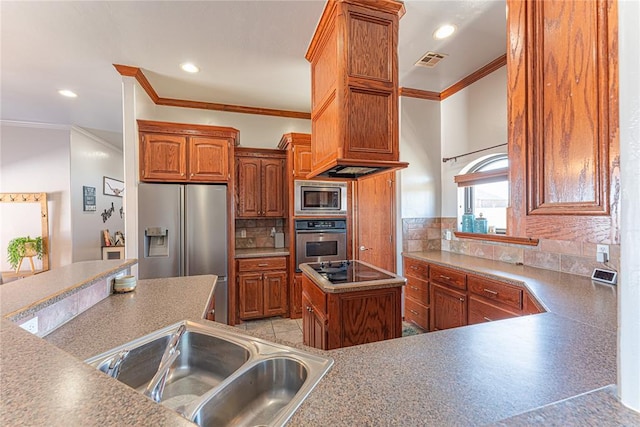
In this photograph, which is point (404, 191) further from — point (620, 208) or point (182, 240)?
point (620, 208)

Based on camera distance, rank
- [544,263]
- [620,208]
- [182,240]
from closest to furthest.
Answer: [620,208], [544,263], [182,240]

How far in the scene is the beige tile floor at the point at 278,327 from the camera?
3.01 meters

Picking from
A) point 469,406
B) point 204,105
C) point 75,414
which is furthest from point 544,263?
point 204,105

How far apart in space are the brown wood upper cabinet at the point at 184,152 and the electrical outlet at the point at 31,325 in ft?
7.30

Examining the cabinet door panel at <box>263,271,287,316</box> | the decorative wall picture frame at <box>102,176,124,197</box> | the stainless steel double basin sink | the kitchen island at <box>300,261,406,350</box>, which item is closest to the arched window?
the kitchen island at <box>300,261,406,350</box>

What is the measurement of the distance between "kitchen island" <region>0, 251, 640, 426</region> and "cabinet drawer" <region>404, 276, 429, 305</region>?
156cm

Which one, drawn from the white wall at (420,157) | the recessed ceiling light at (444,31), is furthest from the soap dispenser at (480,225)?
the recessed ceiling light at (444,31)

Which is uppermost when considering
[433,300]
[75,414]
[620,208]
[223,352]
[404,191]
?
[404,191]

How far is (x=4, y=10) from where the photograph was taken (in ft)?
6.44

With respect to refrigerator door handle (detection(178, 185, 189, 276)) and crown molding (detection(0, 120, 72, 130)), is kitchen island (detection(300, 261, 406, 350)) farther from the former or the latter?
crown molding (detection(0, 120, 72, 130))

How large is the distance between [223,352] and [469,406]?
0.89 m

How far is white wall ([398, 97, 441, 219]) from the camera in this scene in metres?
3.38

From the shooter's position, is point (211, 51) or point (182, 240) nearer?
point (211, 51)

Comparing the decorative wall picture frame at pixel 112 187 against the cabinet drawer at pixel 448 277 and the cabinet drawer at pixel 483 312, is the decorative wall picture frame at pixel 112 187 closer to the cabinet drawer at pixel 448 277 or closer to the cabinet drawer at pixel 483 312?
the cabinet drawer at pixel 448 277
